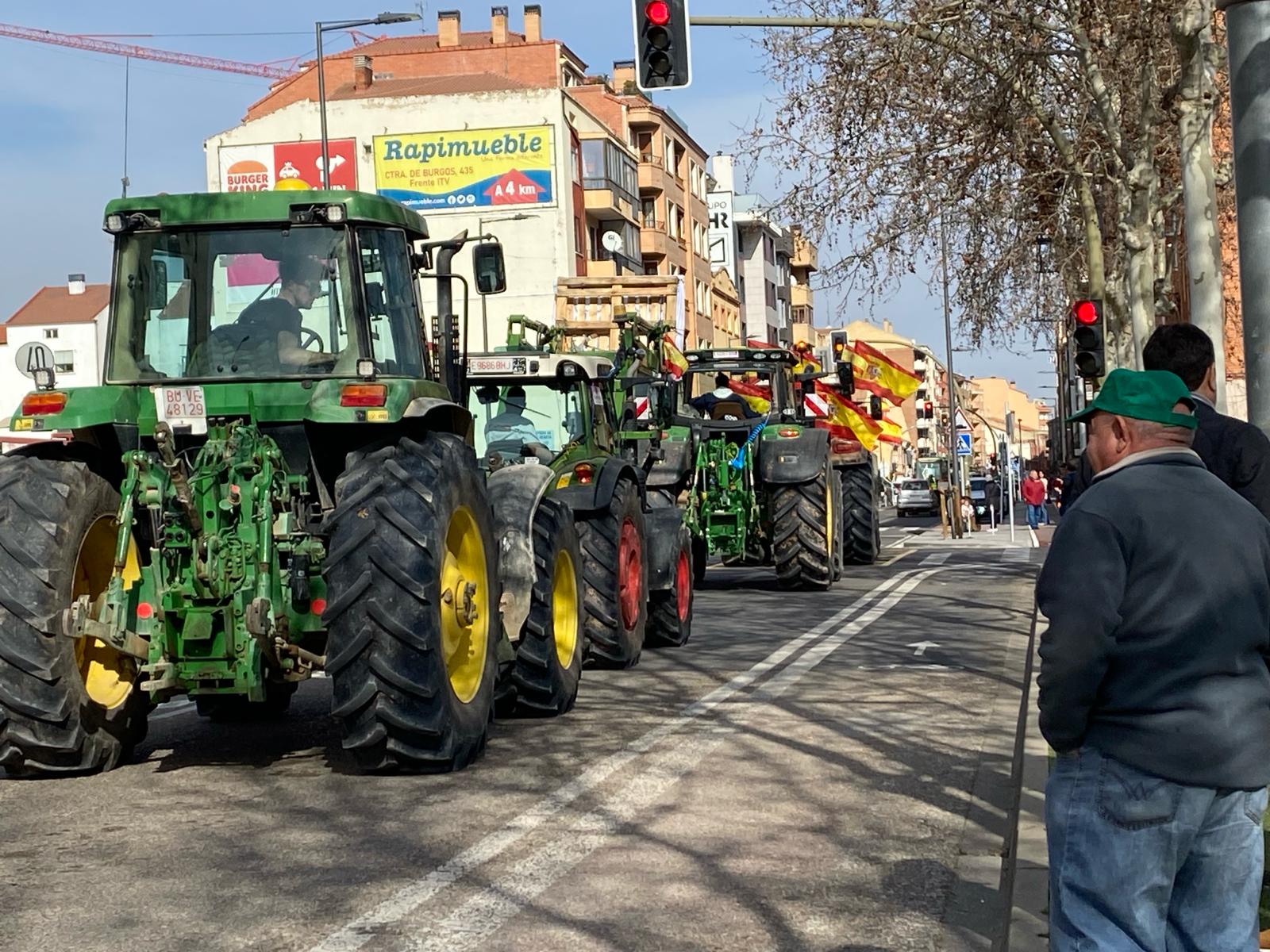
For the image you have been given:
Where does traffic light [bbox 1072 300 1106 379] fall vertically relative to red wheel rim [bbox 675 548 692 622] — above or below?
above

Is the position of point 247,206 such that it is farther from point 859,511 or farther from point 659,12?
point 859,511

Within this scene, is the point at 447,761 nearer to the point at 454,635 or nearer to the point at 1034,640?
the point at 454,635

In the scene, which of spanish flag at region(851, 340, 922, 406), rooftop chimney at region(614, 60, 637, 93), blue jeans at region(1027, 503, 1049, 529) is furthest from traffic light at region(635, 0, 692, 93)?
rooftop chimney at region(614, 60, 637, 93)

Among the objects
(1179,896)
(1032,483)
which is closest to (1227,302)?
(1032,483)

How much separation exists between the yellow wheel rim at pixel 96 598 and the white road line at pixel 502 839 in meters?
2.27

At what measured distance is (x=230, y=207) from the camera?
30.7 ft

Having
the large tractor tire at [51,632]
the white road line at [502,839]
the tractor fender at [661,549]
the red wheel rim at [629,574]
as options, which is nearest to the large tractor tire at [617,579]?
the red wheel rim at [629,574]

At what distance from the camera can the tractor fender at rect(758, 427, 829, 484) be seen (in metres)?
21.0

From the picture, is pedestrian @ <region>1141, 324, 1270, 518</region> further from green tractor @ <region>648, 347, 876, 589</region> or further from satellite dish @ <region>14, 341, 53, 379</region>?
green tractor @ <region>648, 347, 876, 589</region>

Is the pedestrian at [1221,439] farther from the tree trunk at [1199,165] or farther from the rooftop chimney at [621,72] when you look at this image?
the rooftop chimney at [621,72]

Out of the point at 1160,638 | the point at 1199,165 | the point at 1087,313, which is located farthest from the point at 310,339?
the point at 1087,313

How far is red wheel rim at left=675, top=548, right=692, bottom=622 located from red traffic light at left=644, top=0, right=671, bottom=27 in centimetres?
444

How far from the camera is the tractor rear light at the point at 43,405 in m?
8.90

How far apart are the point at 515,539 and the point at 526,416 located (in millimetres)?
3194
